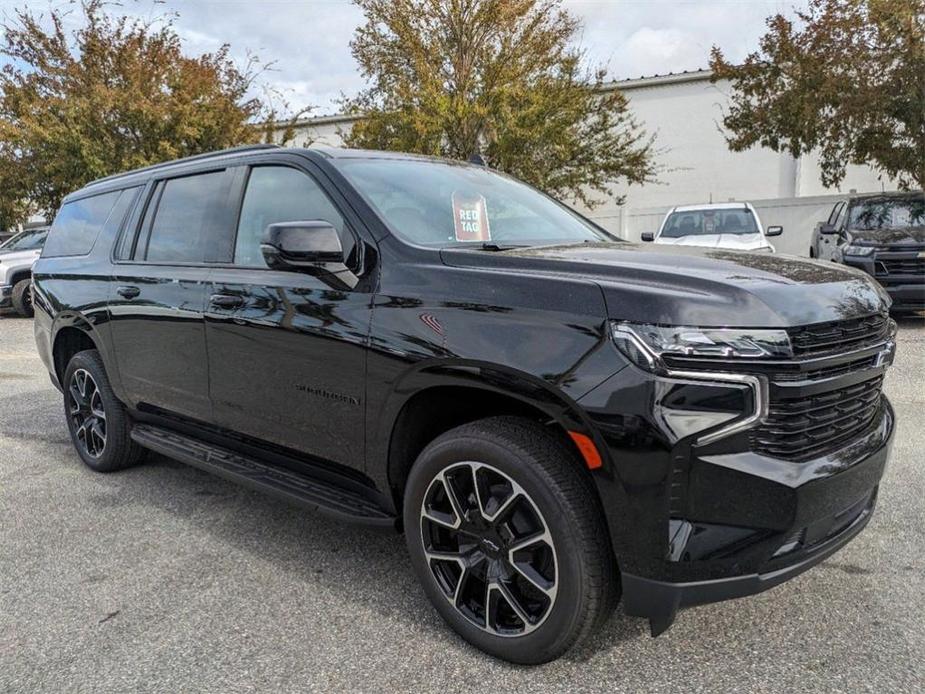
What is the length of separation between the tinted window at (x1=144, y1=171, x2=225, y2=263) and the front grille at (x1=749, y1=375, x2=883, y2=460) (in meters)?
2.73

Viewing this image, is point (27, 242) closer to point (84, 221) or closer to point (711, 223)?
point (84, 221)

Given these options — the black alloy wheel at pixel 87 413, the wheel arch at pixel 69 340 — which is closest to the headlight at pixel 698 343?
the wheel arch at pixel 69 340

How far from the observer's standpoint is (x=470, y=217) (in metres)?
3.16

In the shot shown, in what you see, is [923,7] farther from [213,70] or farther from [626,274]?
[213,70]

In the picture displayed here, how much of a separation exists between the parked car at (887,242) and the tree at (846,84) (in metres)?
2.95

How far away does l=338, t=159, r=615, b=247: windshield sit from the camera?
9.69ft

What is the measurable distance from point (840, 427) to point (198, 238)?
300 cm

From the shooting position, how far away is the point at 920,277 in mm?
9320

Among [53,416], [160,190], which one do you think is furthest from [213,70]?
[160,190]

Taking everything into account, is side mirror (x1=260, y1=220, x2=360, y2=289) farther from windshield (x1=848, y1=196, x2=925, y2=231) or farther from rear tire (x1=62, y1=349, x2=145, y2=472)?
windshield (x1=848, y1=196, x2=925, y2=231)

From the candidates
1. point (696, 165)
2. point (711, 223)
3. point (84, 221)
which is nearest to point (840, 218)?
point (711, 223)

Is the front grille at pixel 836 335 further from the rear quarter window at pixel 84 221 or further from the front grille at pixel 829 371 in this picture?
the rear quarter window at pixel 84 221

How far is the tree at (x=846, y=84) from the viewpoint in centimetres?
1249

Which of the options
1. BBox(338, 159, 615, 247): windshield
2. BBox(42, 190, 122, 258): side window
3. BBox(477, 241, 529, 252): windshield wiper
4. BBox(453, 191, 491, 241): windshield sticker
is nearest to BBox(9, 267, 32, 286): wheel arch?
BBox(42, 190, 122, 258): side window
